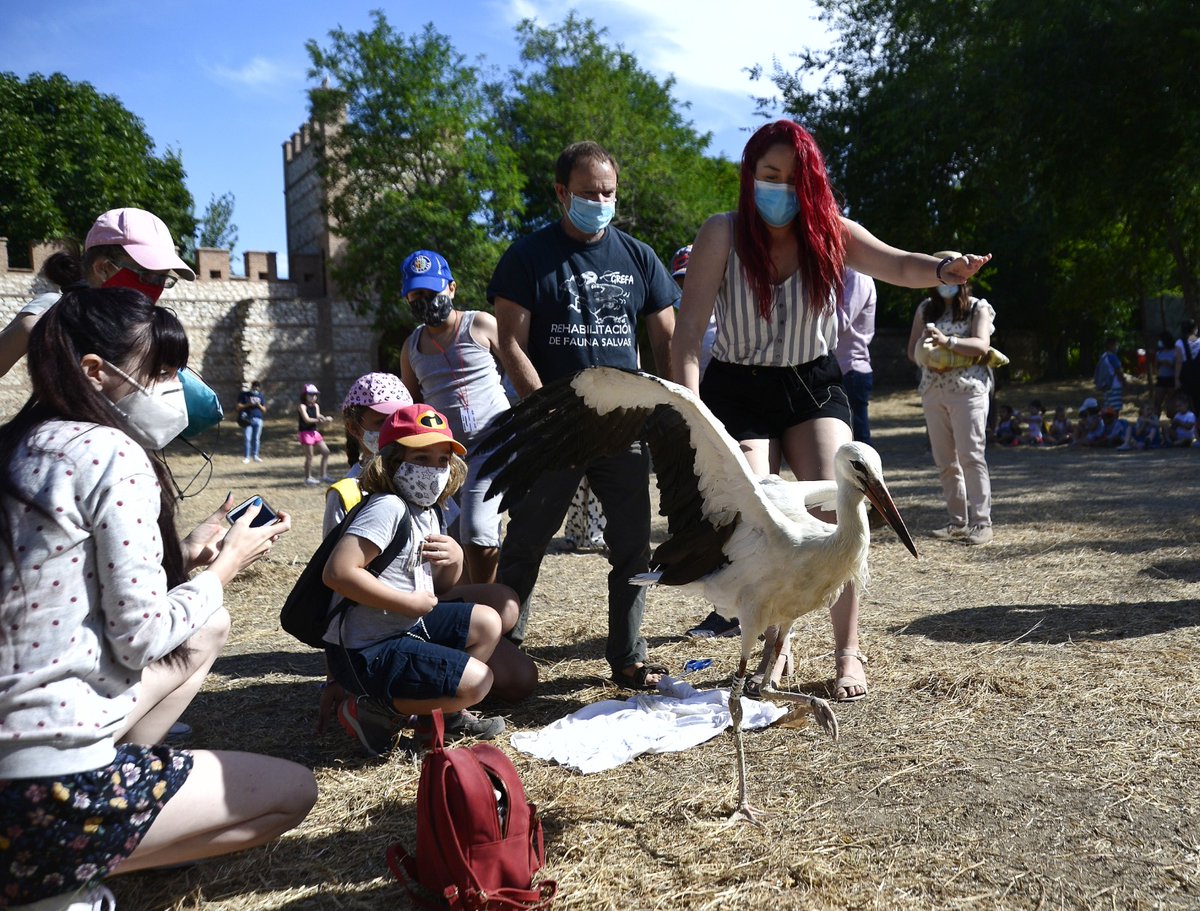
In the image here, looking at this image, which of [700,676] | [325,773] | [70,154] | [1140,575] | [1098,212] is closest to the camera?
[325,773]

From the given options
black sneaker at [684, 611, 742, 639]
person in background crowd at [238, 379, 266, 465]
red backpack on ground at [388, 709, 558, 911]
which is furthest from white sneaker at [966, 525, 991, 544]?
person in background crowd at [238, 379, 266, 465]

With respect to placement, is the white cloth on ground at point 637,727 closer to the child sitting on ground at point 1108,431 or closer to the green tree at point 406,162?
the child sitting on ground at point 1108,431

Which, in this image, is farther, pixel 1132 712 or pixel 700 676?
pixel 700 676

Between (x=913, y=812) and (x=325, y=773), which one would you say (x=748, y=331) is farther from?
(x=325, y=773)

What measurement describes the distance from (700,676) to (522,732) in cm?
106

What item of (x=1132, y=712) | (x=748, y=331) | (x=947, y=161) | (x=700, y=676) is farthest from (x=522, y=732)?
(x=947, y=161)

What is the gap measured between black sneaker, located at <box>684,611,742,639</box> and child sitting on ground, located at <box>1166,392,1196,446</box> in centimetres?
1178

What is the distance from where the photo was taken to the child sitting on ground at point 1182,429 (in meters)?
14.1

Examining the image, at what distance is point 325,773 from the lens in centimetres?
356

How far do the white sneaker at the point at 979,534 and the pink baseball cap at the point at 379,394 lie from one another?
16.0 ft

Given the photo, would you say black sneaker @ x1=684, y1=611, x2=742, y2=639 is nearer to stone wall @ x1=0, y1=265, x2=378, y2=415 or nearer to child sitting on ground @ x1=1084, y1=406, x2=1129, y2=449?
child sitting on ground @ x1=1084, y1=406, x2=1129, y2=449

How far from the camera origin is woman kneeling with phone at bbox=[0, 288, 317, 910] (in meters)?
2.07

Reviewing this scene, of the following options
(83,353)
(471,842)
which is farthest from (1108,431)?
(83,353)

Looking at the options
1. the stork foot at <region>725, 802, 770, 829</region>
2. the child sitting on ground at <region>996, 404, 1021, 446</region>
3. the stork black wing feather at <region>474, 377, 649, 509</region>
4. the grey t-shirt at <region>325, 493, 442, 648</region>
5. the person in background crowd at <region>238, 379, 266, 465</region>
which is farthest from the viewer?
the person in background crowd at <region>238, 379, 266, 465</region>
